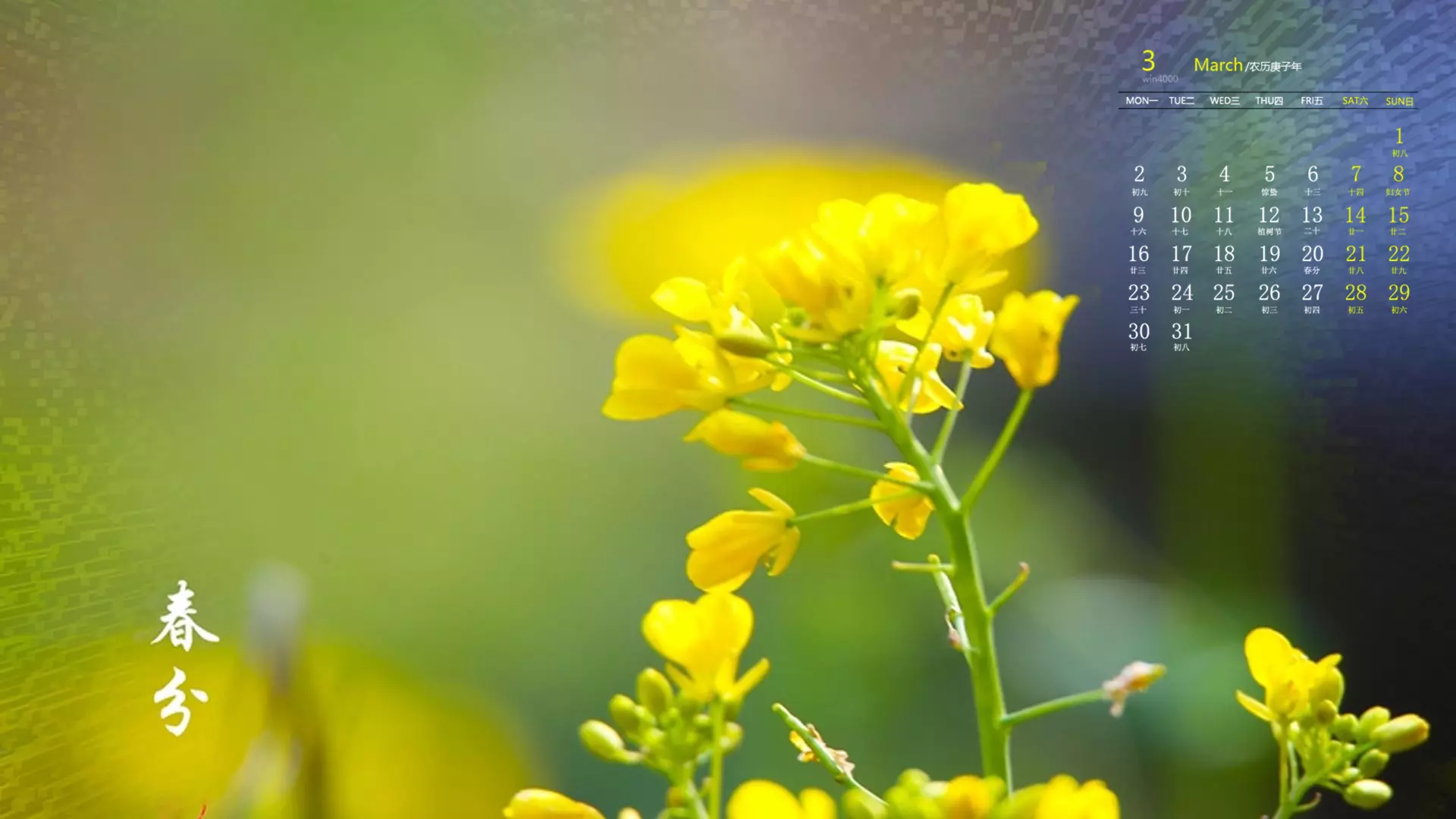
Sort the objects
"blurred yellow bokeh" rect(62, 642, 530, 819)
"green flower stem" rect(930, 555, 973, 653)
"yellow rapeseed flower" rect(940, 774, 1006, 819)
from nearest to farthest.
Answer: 1. "yellow rapeseed flower" rect(940, 774, 1006, 819)
2. "green flower stem" rect(930, 555, 973, 653)
3. "blurred yellow bokeh" rect(62, 642, 530, 819)

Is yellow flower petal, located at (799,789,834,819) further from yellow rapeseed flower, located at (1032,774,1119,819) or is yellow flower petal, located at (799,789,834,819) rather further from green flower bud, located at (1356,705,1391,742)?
green flower bud, located at (1356,705,1391,742)

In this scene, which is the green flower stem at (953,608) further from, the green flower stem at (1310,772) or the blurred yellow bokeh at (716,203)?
the blurred yellow bokeh at (716,203)

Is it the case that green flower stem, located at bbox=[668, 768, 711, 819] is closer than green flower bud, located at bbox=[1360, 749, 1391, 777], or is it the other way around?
green flower stem, located at bbox=[668, 768, 711, 819]

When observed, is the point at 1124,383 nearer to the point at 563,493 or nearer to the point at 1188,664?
the point at 1188,664

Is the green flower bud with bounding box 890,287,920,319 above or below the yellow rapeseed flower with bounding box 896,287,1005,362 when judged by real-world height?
above

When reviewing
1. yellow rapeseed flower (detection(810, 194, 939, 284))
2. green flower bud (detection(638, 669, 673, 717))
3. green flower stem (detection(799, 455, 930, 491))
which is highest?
yellow rapeseed flower (detection(810, 194, 939, 284))

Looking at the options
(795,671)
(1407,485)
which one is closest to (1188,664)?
(1407,485)

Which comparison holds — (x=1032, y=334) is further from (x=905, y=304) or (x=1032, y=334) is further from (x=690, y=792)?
(x=690, y=792)
